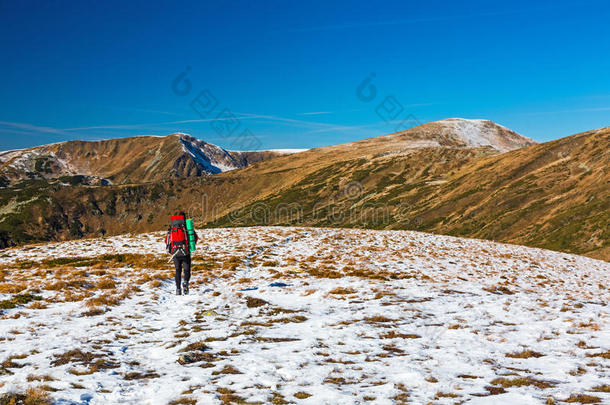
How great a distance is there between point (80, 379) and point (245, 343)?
14.0 ft

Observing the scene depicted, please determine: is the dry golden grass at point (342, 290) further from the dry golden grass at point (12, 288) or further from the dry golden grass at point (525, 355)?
the dry golden grass at point (12, 288)

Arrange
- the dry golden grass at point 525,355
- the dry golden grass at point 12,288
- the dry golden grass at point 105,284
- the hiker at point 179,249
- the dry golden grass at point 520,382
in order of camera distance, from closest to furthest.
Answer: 1. the dry golden grass at point 520,382
2. the dry golden grass at point 525,355
3. the dry golden grass at point 12,288
4. the hiker at point 179,249
5. the dry golden grass at point 105,284

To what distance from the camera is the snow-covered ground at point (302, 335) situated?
26.2 ft

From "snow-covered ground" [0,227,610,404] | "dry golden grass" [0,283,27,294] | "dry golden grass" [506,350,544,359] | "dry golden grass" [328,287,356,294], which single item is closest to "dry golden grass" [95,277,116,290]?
"snow-covered ground" [0,227,610,404]

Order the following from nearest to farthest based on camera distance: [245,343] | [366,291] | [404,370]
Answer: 1. [404,370]
2. [245,343]
3. [366,291]

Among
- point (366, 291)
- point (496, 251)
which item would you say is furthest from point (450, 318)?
point (496, 251)

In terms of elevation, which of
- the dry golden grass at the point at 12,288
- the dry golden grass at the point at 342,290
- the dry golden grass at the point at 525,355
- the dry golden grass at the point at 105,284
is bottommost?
the dry golden grass at the point at 525,355

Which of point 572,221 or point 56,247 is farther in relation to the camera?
point 572,221

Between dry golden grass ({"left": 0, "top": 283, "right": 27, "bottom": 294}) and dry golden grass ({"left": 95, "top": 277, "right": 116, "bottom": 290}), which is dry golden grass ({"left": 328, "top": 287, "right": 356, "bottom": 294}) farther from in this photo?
dry golden grass ({"left": 0, "top": 283, "right": 27, "bottom": 294})

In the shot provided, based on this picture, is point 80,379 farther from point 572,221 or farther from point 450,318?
point 572,221

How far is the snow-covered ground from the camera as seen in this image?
7988 millimetres

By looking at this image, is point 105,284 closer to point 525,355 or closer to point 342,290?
point 342,290

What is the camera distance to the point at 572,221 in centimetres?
10269

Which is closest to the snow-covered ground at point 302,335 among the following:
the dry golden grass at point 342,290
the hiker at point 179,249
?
the dry golden grass at point 342,290
